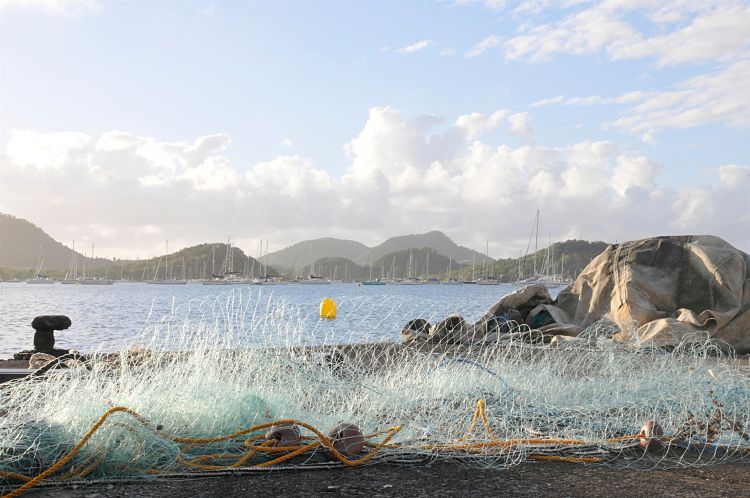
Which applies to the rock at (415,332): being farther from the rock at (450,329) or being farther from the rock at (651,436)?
the rock at (651,436)

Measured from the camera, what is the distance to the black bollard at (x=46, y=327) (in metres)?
16.4

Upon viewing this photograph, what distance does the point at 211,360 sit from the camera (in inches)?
329

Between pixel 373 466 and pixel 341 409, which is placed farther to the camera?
pixel 341 409

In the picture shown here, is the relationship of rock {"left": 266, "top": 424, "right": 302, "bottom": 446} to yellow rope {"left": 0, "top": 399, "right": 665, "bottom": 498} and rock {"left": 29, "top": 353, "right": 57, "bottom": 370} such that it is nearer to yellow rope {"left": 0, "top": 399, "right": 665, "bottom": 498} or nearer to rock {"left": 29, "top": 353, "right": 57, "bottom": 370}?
Result: yellow rope {"left": 0, "top": 399, "right": 665, "bottom": 498}

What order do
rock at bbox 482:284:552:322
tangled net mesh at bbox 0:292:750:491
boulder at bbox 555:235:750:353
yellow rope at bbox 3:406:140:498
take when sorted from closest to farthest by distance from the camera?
1. yellow rope at bbox 3:406:140:498
2. tangled net mesh at bbox 0:292:750:491
3. boulder at bbox 555:235:750:353
4. rock at bbox 482:284:552:322

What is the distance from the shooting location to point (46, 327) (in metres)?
16.6

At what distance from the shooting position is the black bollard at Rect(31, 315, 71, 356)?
16375mm

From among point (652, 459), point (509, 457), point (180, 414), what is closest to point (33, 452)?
point (180, 414)

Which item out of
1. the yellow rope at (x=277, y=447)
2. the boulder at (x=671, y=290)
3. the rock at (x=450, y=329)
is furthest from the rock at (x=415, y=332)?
the yellow rope at (x=277, y=447)

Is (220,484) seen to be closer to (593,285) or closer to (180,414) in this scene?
(180,414)

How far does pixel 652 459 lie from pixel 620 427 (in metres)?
0.75

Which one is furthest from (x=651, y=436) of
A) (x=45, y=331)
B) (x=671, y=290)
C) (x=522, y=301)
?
(x=45, y=331)

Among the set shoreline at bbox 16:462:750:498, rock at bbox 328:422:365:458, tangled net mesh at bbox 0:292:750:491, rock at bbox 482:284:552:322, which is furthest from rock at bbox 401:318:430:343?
shoreline at bbox 16:462:750:498

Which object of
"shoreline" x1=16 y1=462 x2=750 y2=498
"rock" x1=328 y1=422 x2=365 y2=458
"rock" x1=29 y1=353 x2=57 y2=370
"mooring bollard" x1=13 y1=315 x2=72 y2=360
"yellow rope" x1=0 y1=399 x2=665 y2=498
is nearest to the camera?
"shoreline" x1=16 y1=462 x2=750 y2=498
